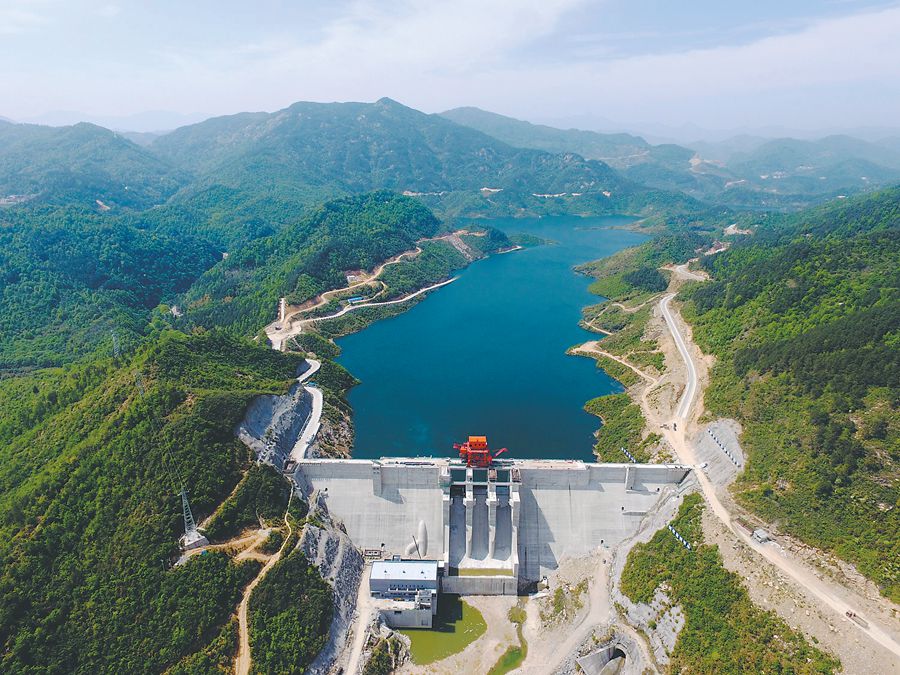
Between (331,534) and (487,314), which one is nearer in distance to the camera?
(331,534)

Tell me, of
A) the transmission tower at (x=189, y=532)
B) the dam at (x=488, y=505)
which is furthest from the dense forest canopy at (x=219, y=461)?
the dam at (x=488, y=505)

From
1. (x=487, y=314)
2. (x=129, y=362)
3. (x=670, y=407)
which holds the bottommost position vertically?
(x=487, y=314)

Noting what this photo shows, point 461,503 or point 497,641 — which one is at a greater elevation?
point 461,503

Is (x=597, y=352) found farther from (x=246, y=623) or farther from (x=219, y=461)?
(x=246, y=623)

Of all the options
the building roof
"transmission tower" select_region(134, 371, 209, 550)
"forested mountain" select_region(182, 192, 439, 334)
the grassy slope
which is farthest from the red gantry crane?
"forested mountain" select_region(182, 192, 439, 334)

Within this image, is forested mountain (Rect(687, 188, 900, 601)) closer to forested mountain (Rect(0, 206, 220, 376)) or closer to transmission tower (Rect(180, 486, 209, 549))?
transmission tower (Rect(180, 486, 209, 549))

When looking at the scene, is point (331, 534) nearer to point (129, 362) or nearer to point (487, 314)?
point (129, 362)

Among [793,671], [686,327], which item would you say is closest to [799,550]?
[793,671]
